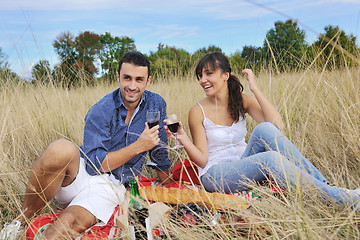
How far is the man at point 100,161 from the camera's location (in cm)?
230

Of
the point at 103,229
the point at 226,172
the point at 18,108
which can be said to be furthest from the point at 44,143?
the point at 226,172

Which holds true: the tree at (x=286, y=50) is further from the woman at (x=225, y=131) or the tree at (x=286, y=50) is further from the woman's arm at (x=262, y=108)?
the woman at (x=225, y=131)

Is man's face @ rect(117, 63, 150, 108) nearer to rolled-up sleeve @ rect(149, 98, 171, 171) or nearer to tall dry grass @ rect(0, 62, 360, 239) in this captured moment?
rolled-up sleeve @ rect(149, 98, 171, 171)

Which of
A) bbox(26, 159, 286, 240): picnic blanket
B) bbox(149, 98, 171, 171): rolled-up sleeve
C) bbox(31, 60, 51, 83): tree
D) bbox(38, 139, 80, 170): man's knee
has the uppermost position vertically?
bbox(31, 60, 51, 83): tree

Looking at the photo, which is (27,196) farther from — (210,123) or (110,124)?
(210,123)

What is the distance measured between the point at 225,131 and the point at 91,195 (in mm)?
1451

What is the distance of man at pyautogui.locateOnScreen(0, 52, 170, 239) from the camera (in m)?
2.30

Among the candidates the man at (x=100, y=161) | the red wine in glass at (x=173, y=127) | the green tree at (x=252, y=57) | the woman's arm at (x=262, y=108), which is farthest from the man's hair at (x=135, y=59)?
the green tree at (x=252, y=57)

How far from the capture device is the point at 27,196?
93.1 inches

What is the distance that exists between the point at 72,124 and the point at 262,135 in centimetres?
271

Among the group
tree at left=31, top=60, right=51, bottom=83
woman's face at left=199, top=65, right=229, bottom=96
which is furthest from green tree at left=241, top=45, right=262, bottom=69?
tree at left=31, top=60, right=51, bottom=83

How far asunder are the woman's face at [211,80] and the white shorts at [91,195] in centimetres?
129

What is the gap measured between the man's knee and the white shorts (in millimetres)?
304

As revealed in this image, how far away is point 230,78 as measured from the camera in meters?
3.26
